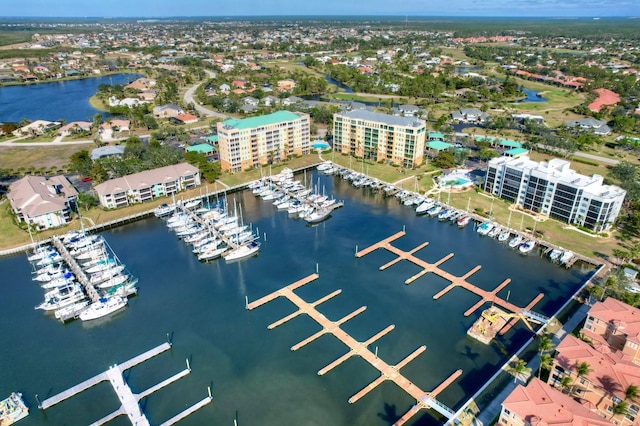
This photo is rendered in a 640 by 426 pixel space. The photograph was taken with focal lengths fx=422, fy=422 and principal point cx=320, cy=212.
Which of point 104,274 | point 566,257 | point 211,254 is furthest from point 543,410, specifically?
point 104,274

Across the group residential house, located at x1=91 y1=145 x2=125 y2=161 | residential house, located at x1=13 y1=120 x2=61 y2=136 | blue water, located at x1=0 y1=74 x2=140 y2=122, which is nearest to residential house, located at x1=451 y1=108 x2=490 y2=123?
residential house, located at x1=91 y1=145 x2=125 y2=161

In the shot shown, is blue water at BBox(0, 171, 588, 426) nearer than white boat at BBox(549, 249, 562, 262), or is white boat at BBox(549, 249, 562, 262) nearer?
blue water at BBox(0, 171, 588, 426)

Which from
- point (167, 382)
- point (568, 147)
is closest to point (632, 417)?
point (167, 382)

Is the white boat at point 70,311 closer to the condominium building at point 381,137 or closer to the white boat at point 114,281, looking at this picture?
the white boat at point 114,281

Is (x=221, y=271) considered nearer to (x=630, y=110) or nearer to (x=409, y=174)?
(x=409, y=174)

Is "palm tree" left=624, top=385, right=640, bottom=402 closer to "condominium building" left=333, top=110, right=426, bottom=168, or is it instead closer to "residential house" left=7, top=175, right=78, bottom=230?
"condominium building" left=333, top=110, right=426, bottom=168
